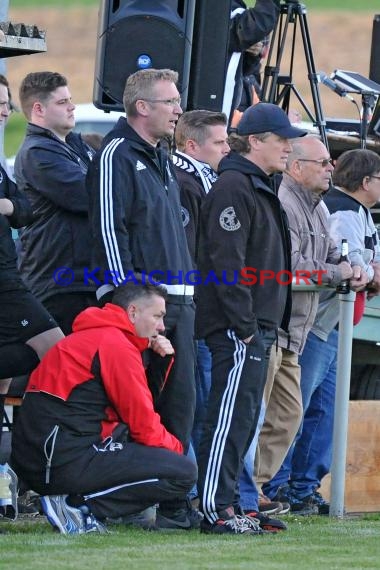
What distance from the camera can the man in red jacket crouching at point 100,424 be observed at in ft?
24.4

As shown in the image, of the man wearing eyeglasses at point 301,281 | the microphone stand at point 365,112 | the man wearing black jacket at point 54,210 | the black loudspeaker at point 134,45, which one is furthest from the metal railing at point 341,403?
the microphone stand at point 365,112

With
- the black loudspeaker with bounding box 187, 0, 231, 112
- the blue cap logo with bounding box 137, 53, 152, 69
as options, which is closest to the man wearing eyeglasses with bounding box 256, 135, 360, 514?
the black loudspeaker with bounding box 187, 0, 231, 112

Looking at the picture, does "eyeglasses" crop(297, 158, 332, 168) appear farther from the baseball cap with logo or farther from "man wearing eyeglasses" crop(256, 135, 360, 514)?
the baseball cap with logo

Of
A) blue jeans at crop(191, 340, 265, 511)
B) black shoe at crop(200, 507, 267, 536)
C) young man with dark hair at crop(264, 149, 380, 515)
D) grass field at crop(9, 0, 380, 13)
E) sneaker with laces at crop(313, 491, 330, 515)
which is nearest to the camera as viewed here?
black shoe at crop(200, 507, 267, 536)

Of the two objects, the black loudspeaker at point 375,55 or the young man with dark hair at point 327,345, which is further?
the black loudspeaker at point 375,55

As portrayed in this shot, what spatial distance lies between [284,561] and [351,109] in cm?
3192

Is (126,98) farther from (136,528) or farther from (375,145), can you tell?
(375,145)

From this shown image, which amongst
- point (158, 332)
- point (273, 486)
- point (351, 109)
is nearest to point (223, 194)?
point (158, 332)

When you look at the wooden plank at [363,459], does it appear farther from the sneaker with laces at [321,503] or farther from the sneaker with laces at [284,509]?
the sneaker with laces at [284,509]

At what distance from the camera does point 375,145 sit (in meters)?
11.7

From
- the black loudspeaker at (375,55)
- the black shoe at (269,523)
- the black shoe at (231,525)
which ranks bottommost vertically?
the black shoe at (269,523)

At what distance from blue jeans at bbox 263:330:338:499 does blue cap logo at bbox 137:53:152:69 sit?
1.91 m

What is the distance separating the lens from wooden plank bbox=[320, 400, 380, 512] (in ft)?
30.1

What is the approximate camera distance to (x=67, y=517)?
745 centimetres
